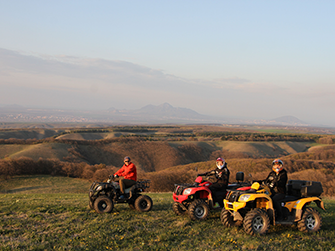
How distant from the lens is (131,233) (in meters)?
8.48

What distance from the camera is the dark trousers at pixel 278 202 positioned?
858 centimetres

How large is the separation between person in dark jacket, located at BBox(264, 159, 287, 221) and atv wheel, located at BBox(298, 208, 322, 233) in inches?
27.9

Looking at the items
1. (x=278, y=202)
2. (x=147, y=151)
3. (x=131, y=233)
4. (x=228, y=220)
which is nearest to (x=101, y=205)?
(x=131, y=233)

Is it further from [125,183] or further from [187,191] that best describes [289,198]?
[125,183]

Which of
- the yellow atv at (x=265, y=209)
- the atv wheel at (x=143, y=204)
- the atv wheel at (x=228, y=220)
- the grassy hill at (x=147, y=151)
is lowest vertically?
the grassy hill at (x=147, y=151)

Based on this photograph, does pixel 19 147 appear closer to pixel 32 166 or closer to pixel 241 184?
pixel 32 166

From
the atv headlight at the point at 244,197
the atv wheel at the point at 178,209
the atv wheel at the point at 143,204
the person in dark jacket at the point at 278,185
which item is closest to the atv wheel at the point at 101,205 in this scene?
the atv wheel at the point at 143,204

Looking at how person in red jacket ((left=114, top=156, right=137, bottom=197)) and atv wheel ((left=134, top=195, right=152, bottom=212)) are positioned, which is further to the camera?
atv wheel ((left=134, top=195, right=152, bottom=212))

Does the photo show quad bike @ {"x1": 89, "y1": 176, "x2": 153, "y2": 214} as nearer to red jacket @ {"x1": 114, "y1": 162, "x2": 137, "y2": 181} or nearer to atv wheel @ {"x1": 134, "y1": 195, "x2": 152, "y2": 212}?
atv wheel @ {"x1": 134, "y1": 195, "x2": 152, "y2": 212}

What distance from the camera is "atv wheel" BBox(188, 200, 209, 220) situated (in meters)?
9.73

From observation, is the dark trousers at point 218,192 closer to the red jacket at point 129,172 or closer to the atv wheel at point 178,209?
the atv wheel at point 178,209

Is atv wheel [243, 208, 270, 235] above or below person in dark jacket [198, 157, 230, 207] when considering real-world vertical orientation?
below

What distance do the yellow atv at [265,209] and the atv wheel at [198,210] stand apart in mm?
989

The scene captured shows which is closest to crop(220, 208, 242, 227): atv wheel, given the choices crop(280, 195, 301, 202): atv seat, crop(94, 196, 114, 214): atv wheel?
crop(280, 195, 301, 202): atv seat
